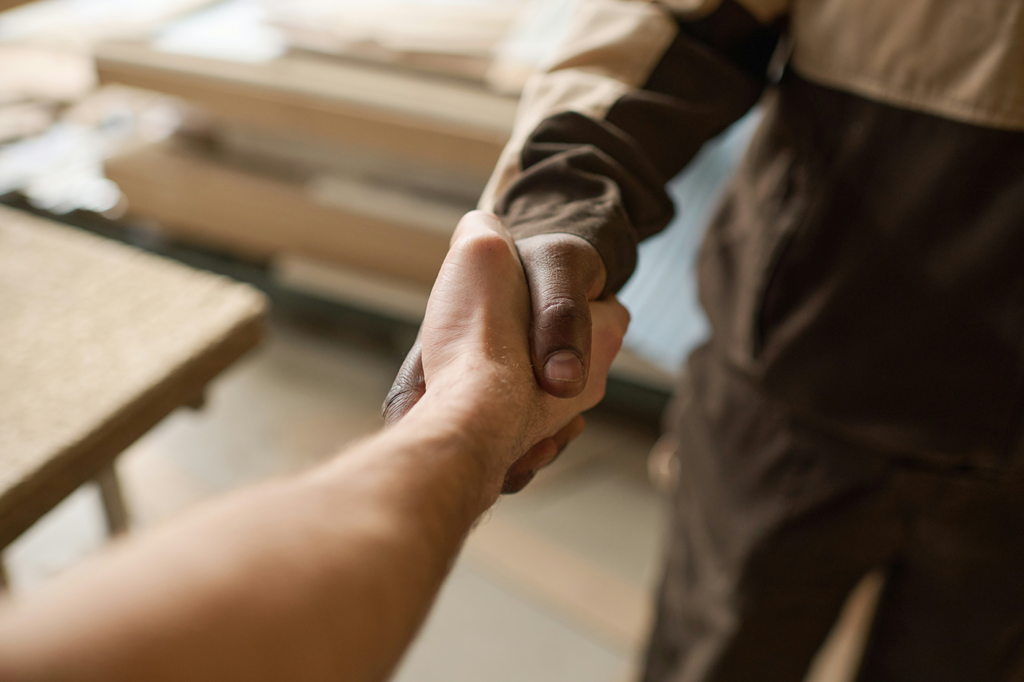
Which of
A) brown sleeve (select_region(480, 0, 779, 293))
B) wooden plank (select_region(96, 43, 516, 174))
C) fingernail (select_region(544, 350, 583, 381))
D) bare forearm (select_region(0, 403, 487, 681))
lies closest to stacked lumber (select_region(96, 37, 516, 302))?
wooden plank (select_region(96, 43, 516, 174))

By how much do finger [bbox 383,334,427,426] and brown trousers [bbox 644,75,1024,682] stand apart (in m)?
Answer: 0.38

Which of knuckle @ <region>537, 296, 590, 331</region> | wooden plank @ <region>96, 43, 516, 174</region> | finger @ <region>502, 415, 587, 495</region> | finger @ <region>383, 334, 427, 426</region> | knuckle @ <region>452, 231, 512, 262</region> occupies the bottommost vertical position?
wooden plank @ <region>96, 43, 516, 174</region>

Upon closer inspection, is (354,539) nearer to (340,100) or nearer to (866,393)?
(866,393)

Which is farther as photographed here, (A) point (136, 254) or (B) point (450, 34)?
(B) point (450, 34)

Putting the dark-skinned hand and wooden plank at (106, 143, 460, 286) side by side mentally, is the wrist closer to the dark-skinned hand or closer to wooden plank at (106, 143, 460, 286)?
the dark-skinned hand

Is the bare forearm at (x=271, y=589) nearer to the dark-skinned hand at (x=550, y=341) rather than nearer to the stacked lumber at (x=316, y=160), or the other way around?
the dark-skinned hand at (x=550, y=341)

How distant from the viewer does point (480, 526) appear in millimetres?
1021

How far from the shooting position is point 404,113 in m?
1.28

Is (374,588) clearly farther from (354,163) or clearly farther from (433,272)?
(354,163)

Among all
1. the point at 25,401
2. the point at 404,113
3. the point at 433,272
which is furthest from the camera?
the point at 433,272

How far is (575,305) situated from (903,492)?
17.3 inches

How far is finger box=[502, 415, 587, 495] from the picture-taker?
15.0 inches

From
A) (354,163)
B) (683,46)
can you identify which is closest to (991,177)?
(683,46)

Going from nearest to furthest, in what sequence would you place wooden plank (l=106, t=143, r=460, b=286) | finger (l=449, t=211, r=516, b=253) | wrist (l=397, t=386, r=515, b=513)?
wrist (l=397, t=386, r=515, b=513) < finger (l=449, t=211, r=516, b=253) < wooden plank (l=106, t=143, r=460, b=286)
